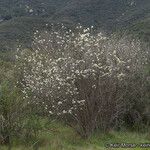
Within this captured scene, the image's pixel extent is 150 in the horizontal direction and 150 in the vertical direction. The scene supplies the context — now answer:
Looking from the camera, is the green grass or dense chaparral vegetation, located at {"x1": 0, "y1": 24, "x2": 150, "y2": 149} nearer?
the green grass

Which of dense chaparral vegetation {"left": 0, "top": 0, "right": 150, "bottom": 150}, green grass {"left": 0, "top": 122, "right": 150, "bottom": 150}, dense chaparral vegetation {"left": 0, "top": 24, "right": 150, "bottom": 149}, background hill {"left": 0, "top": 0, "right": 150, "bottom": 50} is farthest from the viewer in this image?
background hill {"left": 0, "top": 0, "right": 150, "bottom": 50}

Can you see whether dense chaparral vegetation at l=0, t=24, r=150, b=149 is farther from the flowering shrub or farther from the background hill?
the background hill

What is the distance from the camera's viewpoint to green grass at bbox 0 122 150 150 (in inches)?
452

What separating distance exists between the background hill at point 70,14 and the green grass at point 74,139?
130 feet

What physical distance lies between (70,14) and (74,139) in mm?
63138

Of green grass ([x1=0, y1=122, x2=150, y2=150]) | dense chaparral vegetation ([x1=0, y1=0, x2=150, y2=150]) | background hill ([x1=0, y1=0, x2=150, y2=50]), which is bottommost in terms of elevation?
green grass ([x1=0, y1=122, x2=150, y2=150])

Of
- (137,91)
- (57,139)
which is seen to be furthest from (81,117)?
(137,91)

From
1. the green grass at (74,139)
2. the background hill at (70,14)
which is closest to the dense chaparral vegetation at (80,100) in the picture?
the green grass at (74,139)

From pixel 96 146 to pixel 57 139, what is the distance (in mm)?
1101

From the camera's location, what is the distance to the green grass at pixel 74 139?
37.6 ft

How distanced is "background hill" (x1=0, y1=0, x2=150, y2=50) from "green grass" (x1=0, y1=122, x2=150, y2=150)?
130 ft

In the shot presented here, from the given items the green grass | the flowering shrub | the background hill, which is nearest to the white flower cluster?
the flowering shrub

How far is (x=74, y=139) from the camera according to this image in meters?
12.7

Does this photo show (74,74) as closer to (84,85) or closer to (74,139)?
(84,85)
